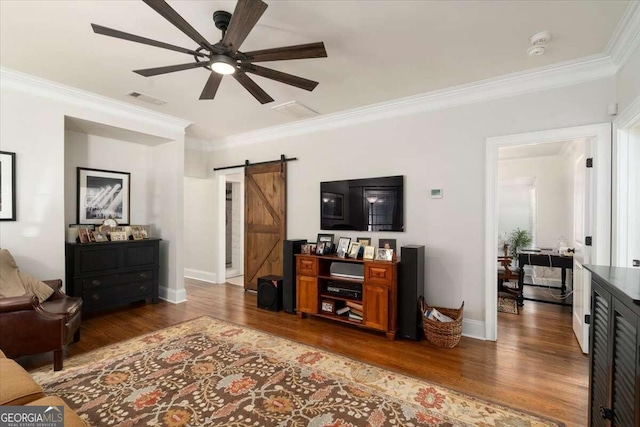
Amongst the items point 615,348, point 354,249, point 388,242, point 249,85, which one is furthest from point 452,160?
point 615,348

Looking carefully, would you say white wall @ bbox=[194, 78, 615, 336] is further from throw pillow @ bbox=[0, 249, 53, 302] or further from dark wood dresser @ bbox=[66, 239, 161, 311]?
throw pillow @ bbox=[0, 249, 53, 302]

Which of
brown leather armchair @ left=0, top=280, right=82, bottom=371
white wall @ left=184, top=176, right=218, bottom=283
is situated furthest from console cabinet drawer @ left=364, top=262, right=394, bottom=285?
white wall @ left=184, top=176, right=218, bottom=283

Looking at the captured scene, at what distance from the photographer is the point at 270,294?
424 cm

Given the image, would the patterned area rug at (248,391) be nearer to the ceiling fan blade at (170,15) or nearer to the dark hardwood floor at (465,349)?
the dark hardwood floor at (465,349)

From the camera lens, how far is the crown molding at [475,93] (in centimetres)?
277

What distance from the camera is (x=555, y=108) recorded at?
2.94 metres

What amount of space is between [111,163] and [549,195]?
25.0 ft

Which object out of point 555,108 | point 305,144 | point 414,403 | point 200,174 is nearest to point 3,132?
point 200,174

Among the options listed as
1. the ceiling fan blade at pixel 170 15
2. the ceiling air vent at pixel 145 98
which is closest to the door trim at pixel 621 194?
the ceiling fan blade at pixel 170 15

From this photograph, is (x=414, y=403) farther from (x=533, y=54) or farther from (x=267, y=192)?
(x=267, y=192)

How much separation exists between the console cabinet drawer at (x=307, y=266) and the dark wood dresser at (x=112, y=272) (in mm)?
2278

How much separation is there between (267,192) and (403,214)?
2360mm

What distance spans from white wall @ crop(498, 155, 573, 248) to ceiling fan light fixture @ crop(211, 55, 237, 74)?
19.4 ft

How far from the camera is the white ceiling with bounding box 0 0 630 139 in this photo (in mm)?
2100
